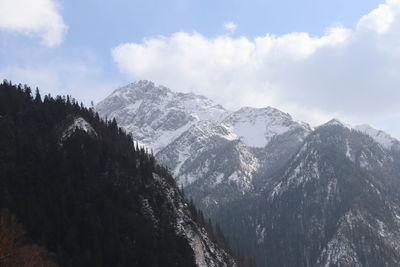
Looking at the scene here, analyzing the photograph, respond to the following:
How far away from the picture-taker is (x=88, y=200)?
16838 cm

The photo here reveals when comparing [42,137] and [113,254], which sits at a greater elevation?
[42,137]

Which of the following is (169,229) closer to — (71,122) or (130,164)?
(130,164)

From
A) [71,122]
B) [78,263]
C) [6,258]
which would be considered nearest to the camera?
[6,258]

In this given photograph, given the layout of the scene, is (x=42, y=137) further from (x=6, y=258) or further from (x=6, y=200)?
(x=6, y=258)

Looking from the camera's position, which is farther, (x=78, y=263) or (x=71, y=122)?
(x=71, y=122)

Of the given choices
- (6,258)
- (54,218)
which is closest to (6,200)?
(54,218)

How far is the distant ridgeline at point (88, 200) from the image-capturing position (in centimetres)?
15150

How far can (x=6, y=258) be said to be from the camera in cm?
8619

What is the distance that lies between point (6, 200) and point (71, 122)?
51.4 metres

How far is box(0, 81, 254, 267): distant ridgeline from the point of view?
497 feet

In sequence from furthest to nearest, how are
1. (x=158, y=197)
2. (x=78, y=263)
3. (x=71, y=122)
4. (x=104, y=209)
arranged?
(x=71, y=122) → (x=158, y=197) → (x=104, y=209) → (x=78, y=263)

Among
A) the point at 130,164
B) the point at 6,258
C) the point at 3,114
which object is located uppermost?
the point at 3,114

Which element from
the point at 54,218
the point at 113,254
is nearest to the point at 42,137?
the point at 54,218

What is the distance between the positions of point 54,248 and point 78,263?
6.84 metres
